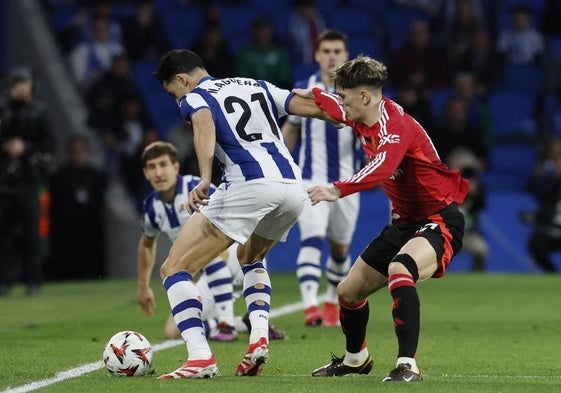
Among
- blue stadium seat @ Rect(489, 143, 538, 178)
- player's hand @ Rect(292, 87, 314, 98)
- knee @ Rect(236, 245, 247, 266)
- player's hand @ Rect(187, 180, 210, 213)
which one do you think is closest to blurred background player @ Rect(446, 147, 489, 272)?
blue stadium seat @ Rect(489, 143, 538, 178)

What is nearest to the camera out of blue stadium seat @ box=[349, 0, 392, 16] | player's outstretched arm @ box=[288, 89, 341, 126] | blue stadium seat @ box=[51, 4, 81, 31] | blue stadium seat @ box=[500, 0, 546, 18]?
player's outstretched arm @ box=[288, 89, 341, 126]

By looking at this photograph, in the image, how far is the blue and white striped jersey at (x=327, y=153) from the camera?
1152cm

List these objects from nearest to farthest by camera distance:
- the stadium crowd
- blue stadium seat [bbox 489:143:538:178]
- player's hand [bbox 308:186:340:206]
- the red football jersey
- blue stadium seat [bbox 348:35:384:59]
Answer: player's hand [bbox 308:186:340:206] < the red football jersey < the stadium crowd < blue stadium seat [bbox 489:143:538:178] < blue stadium seat [bbox 348:35:384:59]

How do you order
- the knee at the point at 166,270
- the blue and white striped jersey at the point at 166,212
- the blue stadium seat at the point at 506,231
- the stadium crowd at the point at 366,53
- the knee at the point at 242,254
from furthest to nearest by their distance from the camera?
1. the stadium crowd at the point at 366,53
2. the blue stadium seat at the point at 506,231
3. the blue and white striped jersey at the point at 166,212
4. the knee at the point at 242,254
5. the knee at the point at 166,270

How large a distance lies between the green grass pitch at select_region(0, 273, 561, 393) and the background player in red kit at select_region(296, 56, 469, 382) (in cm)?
29

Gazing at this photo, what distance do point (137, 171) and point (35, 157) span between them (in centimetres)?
396

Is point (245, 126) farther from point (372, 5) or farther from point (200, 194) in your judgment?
point (372, 5)

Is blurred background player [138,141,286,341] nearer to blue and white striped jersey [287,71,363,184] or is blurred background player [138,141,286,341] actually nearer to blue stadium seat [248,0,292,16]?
blue and white striped jersey [287,71,363,184]

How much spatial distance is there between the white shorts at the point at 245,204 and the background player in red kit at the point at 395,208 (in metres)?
0.53

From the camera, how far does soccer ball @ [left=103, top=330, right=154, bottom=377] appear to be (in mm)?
7656

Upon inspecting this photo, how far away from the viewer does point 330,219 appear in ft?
38.3

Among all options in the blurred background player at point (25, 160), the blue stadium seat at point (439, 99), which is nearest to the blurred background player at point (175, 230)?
the blurred background player at point (25, 160)

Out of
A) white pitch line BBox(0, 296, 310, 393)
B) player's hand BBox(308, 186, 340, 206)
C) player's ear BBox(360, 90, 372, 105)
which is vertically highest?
player's ear BBox(360, 90, 372, 105)

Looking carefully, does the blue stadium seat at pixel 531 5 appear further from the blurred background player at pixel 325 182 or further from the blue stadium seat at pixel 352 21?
the blurred background player at pixel 325 182
